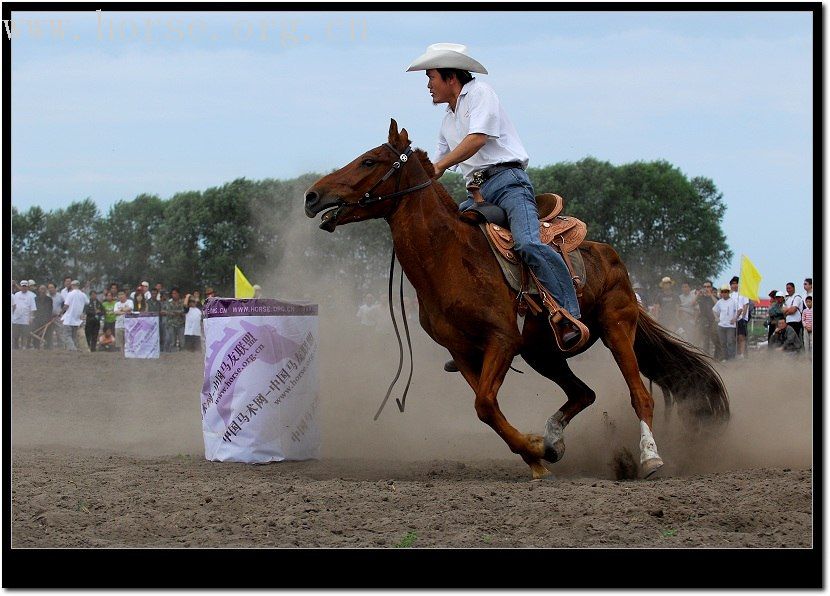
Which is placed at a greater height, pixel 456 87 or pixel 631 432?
pixel 456 87

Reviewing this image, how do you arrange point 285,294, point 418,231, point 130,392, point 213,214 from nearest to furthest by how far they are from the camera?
1. point 418,231
2. point 285,294
3. point 130,392
4. point 213,214

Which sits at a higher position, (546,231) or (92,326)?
(546,231)

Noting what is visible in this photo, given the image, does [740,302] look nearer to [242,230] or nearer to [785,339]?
[785,339]

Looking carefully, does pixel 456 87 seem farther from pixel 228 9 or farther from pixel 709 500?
pixel 709 500

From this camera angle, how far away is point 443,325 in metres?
7.52

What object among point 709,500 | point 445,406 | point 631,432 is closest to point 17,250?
point 445,406

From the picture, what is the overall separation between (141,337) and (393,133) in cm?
1580

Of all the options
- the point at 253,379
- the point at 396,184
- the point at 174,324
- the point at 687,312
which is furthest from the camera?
the point at 174,324

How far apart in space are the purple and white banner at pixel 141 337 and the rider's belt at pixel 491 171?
602 inches

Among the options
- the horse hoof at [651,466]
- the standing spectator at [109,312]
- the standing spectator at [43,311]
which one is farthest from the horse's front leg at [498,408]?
the standing spectator at [109,312]

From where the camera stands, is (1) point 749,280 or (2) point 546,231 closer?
(2) point 546,231

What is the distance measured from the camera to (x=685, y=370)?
877cm

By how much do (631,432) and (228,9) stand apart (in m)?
5.02

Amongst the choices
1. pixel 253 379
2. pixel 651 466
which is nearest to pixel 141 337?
pixel 253 379
